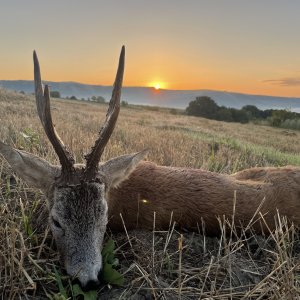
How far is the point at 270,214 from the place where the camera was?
518cm

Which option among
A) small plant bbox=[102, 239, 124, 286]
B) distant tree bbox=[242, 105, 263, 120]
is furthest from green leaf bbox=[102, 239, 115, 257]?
distant tree bbox=[242, 105, 263, 120]

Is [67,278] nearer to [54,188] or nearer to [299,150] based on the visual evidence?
[54,188]

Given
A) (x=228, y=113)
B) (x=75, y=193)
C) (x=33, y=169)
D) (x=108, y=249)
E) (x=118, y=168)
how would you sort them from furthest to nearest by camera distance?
(x=228, y=113), (x=118, y=168), (x=33, y=169), (x=108, y=249), (x=75, y=193)

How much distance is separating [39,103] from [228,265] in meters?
2.41

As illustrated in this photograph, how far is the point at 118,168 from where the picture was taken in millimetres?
4930

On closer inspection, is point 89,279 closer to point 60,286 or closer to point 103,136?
point 60,286

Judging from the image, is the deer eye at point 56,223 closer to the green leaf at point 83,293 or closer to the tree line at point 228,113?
the green leaf at point 83,293

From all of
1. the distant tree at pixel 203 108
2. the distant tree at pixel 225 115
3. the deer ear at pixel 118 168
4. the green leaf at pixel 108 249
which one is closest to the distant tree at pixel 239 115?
the distant tree at pixel 225 115

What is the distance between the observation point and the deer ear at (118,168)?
190 inches

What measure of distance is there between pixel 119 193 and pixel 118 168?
39 cm

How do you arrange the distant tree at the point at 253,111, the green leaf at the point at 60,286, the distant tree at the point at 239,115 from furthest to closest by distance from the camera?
the distant tree at the point at 253,111 < the distant tree at the point at 239,115 < the green leaf at the point at 60,286

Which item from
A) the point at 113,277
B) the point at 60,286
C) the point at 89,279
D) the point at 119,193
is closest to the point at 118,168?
the point at 119,193

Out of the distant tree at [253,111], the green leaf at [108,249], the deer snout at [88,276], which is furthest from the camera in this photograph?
the distant tree at [253,111]

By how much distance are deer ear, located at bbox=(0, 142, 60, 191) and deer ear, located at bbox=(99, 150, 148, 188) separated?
53 centimetres
